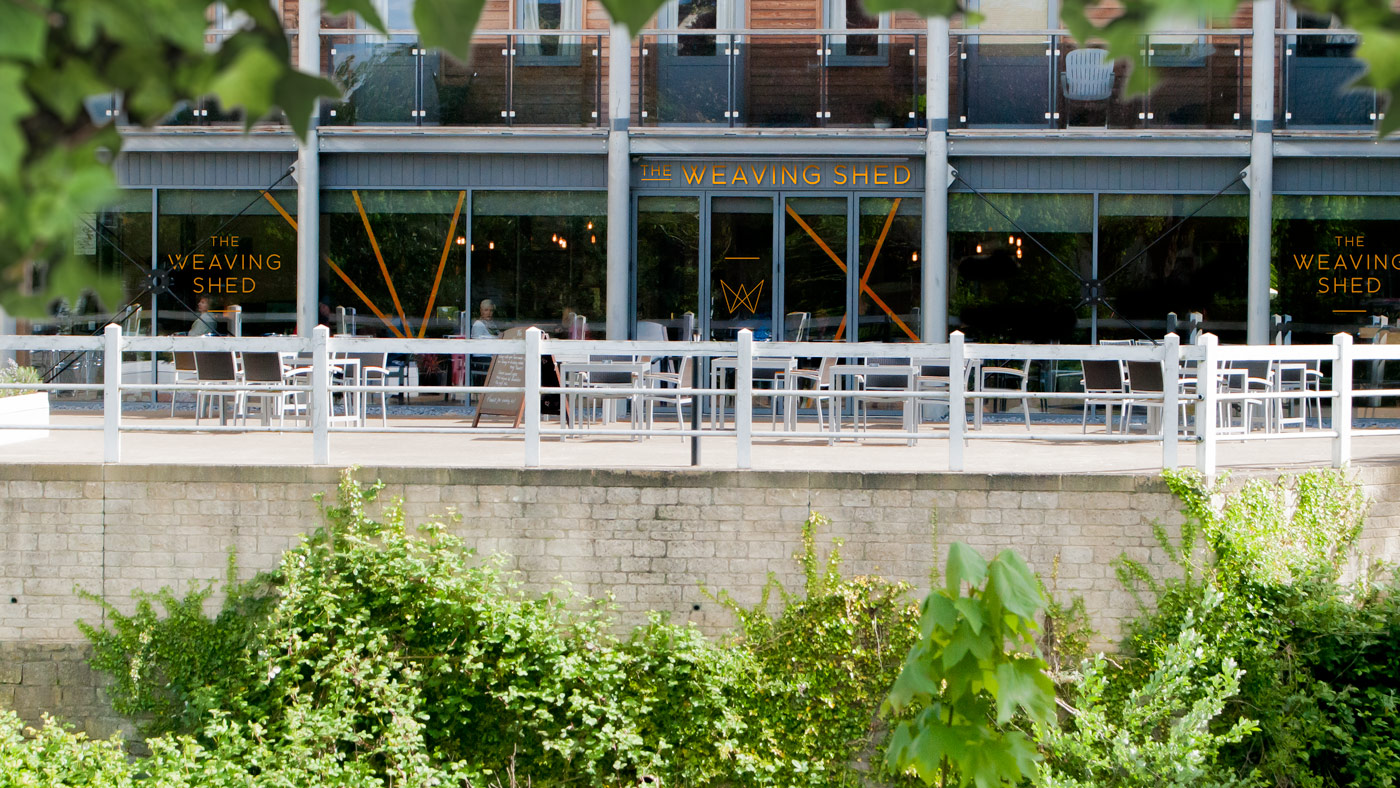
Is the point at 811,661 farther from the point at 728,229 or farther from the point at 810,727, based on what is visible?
the point at 728,229

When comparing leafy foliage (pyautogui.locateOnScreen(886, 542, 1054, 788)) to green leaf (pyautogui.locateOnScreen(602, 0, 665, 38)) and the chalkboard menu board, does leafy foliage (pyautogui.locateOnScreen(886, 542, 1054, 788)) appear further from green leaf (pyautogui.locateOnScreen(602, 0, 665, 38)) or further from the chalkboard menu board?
the chalkboard menu board

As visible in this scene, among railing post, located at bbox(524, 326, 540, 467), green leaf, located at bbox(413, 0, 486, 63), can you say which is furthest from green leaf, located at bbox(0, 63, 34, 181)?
railing post, located at bbox(524, 326, 540, 467)

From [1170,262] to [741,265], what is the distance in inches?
198

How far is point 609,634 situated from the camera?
332 inches

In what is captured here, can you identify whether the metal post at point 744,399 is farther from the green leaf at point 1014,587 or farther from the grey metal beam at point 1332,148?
the grey metal beam at point 1332,148

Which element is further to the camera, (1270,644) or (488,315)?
(488,315)

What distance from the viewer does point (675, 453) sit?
970 cm

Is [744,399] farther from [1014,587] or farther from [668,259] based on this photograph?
[668,259]

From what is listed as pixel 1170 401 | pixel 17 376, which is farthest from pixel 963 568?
pixel 17 376

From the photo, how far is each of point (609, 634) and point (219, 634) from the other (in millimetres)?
2591

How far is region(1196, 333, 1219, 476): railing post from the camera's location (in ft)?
27.0

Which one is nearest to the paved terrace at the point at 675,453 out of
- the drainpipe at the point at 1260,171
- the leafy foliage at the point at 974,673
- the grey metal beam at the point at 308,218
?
the drainpipe at the point at 1260,171

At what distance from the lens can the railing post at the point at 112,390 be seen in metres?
8.41

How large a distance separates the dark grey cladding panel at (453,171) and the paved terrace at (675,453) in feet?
Result: 15.1
